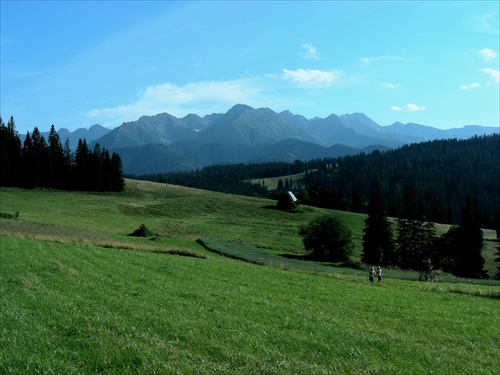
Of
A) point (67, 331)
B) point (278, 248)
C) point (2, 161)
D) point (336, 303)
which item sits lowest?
point (278, 248)

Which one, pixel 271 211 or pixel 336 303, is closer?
pixel 336 303

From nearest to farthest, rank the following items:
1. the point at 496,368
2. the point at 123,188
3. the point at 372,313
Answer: the point at 496,368 → the point at 372,313 → the point at 123,188

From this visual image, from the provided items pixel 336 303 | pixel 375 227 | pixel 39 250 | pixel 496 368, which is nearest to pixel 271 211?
pixel 375 227

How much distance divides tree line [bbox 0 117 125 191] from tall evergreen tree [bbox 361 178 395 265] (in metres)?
84.4

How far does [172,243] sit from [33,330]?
46.4 metres

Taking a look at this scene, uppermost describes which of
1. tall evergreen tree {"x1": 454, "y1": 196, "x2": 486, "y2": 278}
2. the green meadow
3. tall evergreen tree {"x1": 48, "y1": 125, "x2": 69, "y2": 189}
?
tall evergreen tree {"x1": 48, "y1": 125, "x2": 69, "y2": 189}

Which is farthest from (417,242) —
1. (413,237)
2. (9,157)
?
(9,157)

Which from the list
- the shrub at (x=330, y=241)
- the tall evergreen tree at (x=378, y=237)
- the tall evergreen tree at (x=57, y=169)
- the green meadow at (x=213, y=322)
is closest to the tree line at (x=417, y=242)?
the tall evergreen tree at (x=378, y=237)

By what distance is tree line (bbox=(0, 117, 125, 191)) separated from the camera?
116375mm

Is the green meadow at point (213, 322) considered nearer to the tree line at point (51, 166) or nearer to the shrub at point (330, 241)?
the shrub at point (330, 241)

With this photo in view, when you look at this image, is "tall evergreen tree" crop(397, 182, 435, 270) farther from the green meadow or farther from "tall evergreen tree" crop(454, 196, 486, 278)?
the green meadow

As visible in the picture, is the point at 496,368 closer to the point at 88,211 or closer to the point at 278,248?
the point at 278,248

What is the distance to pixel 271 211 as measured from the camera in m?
128

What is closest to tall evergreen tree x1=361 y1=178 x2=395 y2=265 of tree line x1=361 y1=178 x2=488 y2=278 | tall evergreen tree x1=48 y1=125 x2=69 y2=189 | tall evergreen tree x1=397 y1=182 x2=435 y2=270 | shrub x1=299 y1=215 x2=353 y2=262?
tree line x1=361 y1=178 x2=488 y2=278
